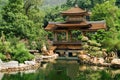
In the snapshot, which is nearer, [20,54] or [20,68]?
[20,68]

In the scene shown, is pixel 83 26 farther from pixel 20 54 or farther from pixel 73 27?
pixel 20 54

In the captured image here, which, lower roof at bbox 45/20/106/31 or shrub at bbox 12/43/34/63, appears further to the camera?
lower roof at bbox 45/20/106/31

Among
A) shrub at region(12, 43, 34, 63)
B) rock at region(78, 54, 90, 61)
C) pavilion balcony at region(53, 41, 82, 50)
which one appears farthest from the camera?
pavilion balcony at region(53, 41, 82, 50)

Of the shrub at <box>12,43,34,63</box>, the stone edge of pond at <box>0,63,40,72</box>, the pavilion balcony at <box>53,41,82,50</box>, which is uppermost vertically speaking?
the shrub at <box>12,43,34,63</box>

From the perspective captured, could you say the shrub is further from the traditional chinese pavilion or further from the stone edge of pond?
the traditional chinese pavilion

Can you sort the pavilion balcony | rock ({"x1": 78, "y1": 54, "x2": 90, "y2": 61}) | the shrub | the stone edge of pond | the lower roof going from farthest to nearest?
the lower roof
the pavilion balcony
rock ({"x1": 78, "y1": 54, "x2": 90, "y2": 61})
the shrub
the stone edge of pond

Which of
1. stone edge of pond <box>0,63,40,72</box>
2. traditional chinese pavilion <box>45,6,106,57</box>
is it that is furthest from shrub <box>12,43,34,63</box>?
traditional chinese pavilion <box>45,6,106,57</box>

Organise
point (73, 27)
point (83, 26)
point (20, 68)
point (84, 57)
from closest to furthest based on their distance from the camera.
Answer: point (20, 68) → point (84, 57) → point (83, 26) → point (73, 27)

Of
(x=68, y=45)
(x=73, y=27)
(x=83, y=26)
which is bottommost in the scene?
(x=68, y=45)

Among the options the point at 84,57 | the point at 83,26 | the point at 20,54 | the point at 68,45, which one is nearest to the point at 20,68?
the point at 20,54

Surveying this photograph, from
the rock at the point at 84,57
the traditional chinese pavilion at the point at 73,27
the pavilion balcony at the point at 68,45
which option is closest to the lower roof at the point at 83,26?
the traditional chinese pavilion at the point at 73,27

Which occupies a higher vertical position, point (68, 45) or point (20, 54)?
point (20, 54)

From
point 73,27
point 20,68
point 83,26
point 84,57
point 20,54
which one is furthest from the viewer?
point 73,27

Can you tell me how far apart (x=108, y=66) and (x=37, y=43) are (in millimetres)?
12286
